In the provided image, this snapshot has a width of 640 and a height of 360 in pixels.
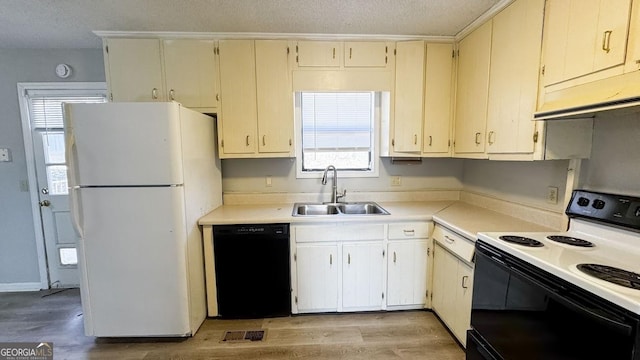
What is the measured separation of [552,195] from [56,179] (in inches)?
175

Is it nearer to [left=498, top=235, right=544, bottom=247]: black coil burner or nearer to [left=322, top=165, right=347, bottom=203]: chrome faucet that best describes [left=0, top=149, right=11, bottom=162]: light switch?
[left=322, top=165, right=347, bottom=203]: chrome faucet

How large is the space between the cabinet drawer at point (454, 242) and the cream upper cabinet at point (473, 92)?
67 centimetres

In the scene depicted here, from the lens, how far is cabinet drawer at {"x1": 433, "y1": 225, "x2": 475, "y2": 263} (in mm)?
1785

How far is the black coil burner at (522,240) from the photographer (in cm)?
142

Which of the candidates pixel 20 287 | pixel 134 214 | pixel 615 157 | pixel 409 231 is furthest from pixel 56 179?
pixel 615 157

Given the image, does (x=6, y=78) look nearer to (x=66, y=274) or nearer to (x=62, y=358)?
(x=66, y=274)

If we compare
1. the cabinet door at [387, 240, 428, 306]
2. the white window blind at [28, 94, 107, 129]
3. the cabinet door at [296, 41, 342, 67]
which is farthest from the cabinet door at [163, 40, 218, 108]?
the cabinet door at [387, 240, 428, 306]

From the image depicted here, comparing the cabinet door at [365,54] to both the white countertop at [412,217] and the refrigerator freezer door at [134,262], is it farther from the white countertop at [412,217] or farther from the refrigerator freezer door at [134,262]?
the refrigerator freezer door at [134,262]

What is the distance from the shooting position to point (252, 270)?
7.44ft

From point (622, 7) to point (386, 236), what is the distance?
180 centimetres

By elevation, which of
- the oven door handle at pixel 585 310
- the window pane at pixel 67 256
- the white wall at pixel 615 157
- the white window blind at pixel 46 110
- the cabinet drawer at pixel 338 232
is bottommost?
the window pane at pixel 67 256

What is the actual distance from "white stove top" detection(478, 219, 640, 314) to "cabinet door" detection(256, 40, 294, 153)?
1755 mm

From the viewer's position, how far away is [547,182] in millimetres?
1932
